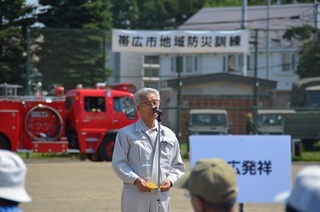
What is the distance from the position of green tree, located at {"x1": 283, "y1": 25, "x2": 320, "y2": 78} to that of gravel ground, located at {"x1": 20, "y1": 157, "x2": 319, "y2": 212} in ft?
30.5

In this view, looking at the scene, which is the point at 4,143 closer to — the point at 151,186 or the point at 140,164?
the point at 140,164

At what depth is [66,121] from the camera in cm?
3102

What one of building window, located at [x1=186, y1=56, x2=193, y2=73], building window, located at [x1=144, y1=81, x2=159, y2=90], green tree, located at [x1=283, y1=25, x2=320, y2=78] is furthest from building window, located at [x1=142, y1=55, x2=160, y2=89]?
green tree, located at [x1=283, y1=25, x2=320, y2=78]

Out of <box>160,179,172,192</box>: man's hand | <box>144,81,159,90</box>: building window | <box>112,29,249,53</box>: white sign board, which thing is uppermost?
A: <box>112,29,249,53</box>: white sign board

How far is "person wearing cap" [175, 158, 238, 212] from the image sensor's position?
414 cm

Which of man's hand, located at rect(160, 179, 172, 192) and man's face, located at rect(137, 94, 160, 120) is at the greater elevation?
man's face, located at rect(137, 94, 160, 120)

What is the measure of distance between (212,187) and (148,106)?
4.18 m

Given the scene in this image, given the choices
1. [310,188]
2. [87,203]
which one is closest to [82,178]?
[87,203]

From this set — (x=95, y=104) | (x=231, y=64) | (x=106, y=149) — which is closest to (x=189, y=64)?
(x=231, y=64)

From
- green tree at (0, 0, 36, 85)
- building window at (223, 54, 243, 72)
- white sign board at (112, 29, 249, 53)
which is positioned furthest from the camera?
building window at (223, 54, 243, 72)

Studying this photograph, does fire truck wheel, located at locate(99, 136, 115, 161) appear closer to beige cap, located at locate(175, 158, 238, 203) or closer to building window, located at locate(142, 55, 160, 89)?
building window, located at locate(142, 55, 160, 89)

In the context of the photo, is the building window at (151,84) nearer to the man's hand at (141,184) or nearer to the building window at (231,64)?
the building window at (231,64)

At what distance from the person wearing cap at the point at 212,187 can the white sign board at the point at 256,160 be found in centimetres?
259

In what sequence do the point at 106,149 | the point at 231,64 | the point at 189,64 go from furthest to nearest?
the point at 231,64
the point at 189,64
the point at 106,149
